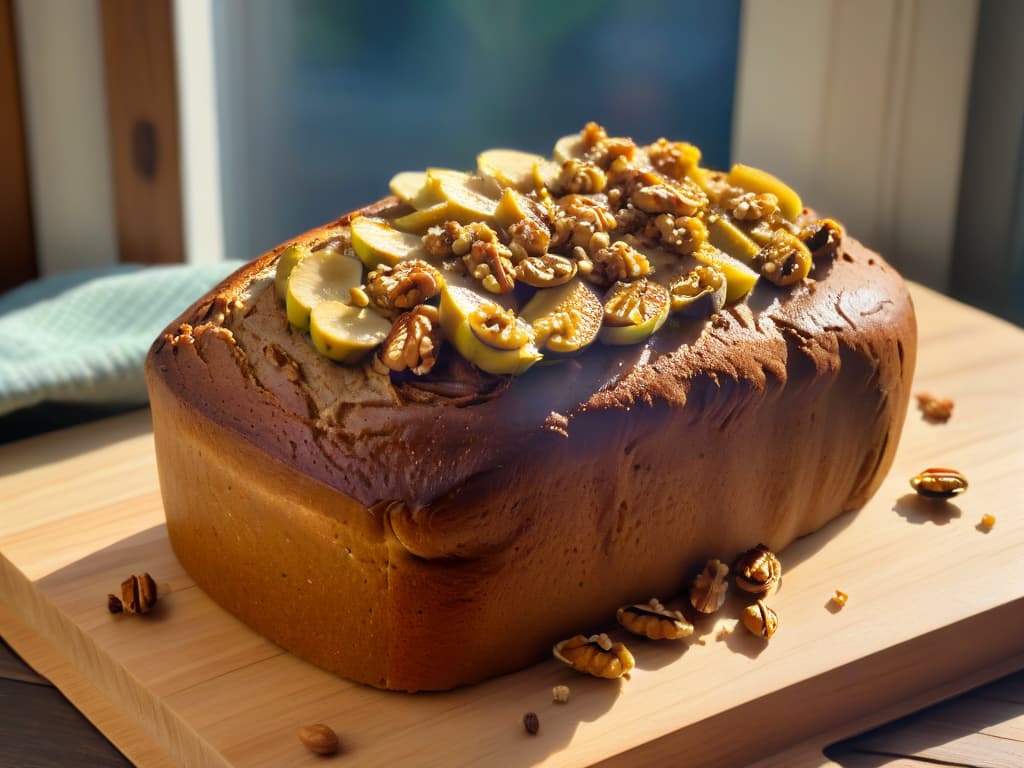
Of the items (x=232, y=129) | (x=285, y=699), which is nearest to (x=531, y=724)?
(x=285, y=699)

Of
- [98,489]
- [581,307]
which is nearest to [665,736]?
[581,307]

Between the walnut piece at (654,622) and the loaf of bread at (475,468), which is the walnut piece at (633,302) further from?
the walnut piece at (654,622)

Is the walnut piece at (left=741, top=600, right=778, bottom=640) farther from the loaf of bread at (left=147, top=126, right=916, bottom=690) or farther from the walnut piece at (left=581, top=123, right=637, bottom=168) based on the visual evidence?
the walnut piece at (left=581, top=123, right=637, bottom=168)

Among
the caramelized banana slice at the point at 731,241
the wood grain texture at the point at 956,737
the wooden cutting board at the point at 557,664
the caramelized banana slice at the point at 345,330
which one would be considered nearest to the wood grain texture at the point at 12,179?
the wooden cutting board at the point at 557,664

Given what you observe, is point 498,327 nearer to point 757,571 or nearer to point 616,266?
point 616,266

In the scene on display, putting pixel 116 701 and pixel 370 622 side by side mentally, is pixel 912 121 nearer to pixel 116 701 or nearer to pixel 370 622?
pixel 370 622
